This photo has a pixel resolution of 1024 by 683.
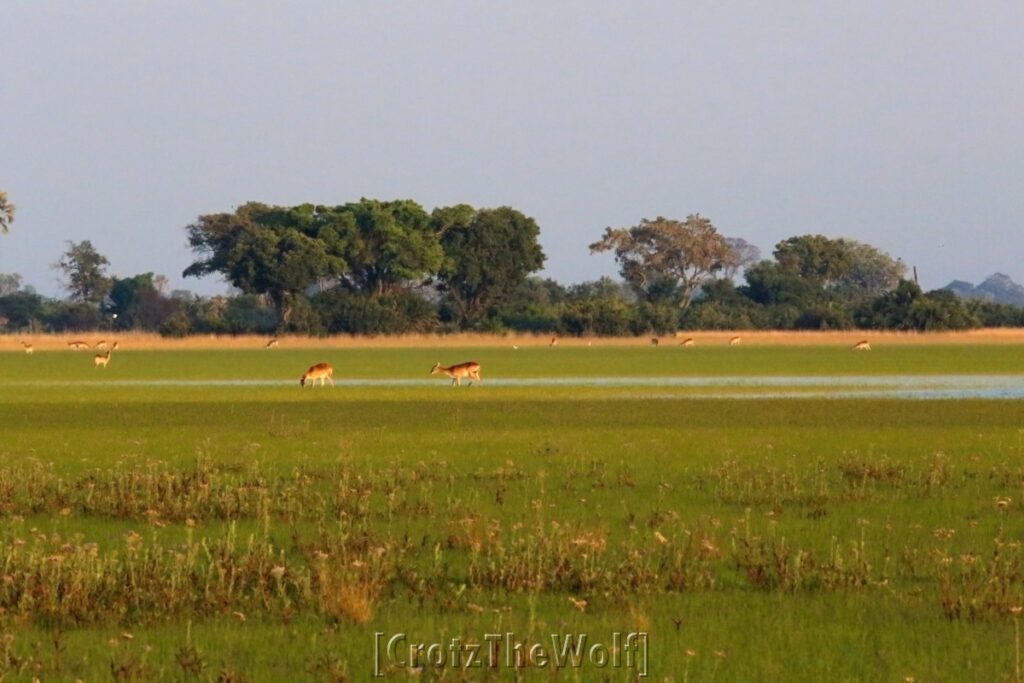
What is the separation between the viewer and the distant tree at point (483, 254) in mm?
108000

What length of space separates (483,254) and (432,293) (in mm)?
18114

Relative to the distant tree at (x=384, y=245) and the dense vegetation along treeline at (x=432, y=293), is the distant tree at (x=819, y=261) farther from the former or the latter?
the distant tree at (x=384, y=245)

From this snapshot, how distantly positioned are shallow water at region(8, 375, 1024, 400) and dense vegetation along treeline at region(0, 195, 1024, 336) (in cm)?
5232

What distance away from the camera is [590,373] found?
51000 mm

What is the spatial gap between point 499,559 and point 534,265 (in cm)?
9937

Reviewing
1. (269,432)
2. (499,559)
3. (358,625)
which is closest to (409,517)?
(499,559)

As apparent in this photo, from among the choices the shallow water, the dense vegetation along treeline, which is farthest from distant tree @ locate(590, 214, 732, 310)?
the shallow water

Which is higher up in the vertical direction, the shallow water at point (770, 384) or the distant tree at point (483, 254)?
the distant tree at point (483, 254)

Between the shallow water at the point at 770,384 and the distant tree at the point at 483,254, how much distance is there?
60.4 metres

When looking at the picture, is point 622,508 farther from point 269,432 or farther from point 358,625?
point 269,432

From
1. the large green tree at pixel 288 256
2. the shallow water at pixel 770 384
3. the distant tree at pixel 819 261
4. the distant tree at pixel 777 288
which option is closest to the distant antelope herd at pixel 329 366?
the shallow water at pixel 770 384

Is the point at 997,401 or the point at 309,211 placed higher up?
the point at 309,211

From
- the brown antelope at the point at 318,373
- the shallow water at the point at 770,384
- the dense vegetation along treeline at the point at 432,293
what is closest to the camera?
the shallow water at the point at 770,384

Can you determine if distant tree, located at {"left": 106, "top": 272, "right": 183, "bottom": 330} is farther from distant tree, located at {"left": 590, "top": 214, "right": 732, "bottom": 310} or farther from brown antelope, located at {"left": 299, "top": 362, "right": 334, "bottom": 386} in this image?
brown antelope, located at {"left": 299, "top": 362, "right": 334, "bottom": 386}
